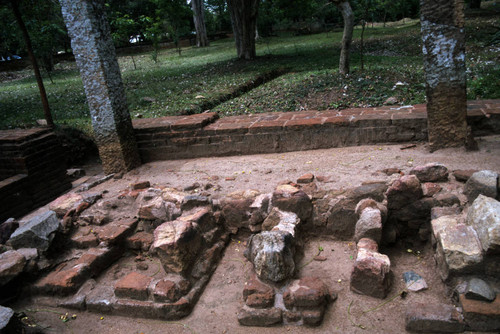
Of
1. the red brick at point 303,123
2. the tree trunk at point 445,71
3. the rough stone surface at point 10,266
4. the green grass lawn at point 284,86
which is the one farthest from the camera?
the green grass lawn at point 284,86

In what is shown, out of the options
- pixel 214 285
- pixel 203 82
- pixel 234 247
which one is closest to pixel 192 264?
pixel 214 285

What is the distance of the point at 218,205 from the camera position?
3.32 meters

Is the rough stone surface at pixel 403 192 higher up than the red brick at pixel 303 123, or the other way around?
the red brick at pixel 303 123

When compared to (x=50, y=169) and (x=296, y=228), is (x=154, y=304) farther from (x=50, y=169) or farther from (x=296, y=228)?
(x=50, y=169)

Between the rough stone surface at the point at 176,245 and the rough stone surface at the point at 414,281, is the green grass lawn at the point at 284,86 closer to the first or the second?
the rough stone surface at the point at 414,281

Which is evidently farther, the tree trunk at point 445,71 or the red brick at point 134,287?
the tree trunk at point 445,71

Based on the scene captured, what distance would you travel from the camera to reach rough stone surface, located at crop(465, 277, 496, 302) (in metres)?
2.07

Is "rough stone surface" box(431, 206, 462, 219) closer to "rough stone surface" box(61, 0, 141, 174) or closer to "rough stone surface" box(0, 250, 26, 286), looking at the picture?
"rough stone surface" box(0, 250, 26, 286)

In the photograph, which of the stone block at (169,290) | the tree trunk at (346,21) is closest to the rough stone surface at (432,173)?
the stone block at (169,290)

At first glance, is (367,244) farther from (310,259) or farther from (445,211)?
(445,211)

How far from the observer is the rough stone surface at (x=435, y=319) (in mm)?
2090

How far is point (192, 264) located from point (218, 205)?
2.07 feet

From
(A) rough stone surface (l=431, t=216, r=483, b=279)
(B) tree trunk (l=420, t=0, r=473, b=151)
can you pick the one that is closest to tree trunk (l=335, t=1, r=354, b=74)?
(B) tree trunk (l=420, t=0, r=473, b=151)

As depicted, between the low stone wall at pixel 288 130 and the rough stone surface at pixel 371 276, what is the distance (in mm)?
1867
